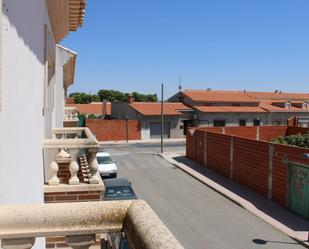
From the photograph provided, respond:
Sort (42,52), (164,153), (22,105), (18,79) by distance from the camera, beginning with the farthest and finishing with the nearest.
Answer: (164,153)
(42,52)
(22,105)
(18,79)

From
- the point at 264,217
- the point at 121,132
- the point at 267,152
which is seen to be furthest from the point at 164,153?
the point at 264,217

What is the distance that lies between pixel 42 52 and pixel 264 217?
13.4 meters

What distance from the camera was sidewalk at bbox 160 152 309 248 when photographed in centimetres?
1557

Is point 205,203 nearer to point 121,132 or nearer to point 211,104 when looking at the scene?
point 121,132

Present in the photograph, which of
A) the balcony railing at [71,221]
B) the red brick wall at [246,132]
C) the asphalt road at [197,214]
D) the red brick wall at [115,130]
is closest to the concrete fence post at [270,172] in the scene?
the asphalt road at [197,214]

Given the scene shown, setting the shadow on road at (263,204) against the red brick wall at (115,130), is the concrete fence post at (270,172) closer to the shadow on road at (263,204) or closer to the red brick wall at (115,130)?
the shadow on road at (263,204)

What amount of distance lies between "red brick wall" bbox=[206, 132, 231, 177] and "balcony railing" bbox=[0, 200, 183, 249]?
23716mm

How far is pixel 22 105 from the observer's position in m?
3.74

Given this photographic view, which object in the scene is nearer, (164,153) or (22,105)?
(22,105)

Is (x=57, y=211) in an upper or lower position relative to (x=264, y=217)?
upper

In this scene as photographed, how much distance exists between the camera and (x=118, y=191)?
1543 centimetres

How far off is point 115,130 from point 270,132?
18.4m

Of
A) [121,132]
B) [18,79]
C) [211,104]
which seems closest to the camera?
[18,79]

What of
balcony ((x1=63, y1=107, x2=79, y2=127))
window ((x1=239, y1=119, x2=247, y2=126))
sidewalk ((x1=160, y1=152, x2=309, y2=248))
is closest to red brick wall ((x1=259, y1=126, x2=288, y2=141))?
sidewalk ((x1=160, y1=152, x2=309, y2=248))
